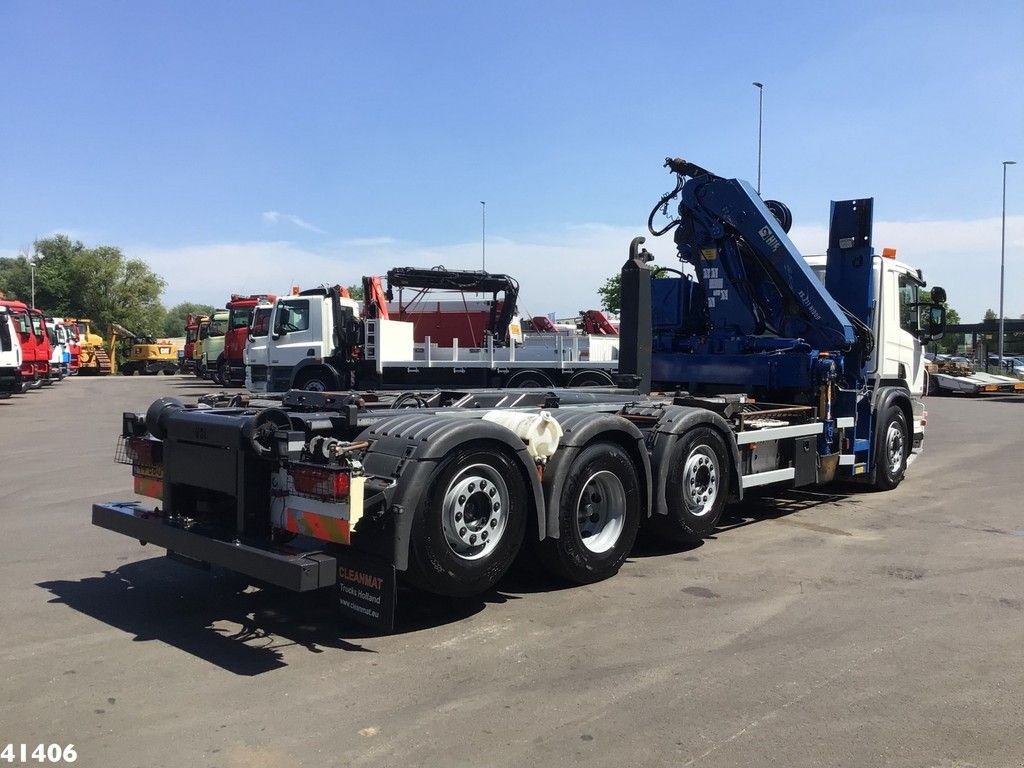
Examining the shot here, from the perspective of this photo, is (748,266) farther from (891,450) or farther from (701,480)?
(701,480)

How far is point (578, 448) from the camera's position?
236 inches

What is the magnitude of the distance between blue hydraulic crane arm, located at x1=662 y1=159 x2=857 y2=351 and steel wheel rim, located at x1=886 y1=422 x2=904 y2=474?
1.46m

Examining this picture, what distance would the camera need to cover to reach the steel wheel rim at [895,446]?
34.2ft

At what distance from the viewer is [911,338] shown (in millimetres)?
11125

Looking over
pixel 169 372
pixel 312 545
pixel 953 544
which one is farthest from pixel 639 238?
pixel 169 372

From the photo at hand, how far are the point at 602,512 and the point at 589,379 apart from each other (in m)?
14.1

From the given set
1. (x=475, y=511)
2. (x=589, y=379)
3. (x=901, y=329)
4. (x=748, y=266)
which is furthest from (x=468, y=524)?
(x=589, y=379)

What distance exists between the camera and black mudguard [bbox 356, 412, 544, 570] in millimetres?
4875

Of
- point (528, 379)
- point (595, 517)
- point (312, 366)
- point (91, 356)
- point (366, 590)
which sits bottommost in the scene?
→ point (366, 590)

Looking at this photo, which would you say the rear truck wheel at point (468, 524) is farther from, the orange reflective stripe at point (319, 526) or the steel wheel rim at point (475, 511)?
the orange reflective stripe at point (319, 526)

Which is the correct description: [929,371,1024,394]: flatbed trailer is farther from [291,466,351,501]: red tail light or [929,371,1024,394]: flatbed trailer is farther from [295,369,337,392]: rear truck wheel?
[291,466,351,501]: red tail light

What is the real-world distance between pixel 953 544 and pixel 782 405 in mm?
2288

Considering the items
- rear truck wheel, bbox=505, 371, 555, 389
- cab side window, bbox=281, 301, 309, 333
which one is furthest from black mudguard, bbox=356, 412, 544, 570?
cab side window, bbox=281, 301, 309, 333

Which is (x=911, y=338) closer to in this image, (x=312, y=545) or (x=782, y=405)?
(x=782, y=405)
